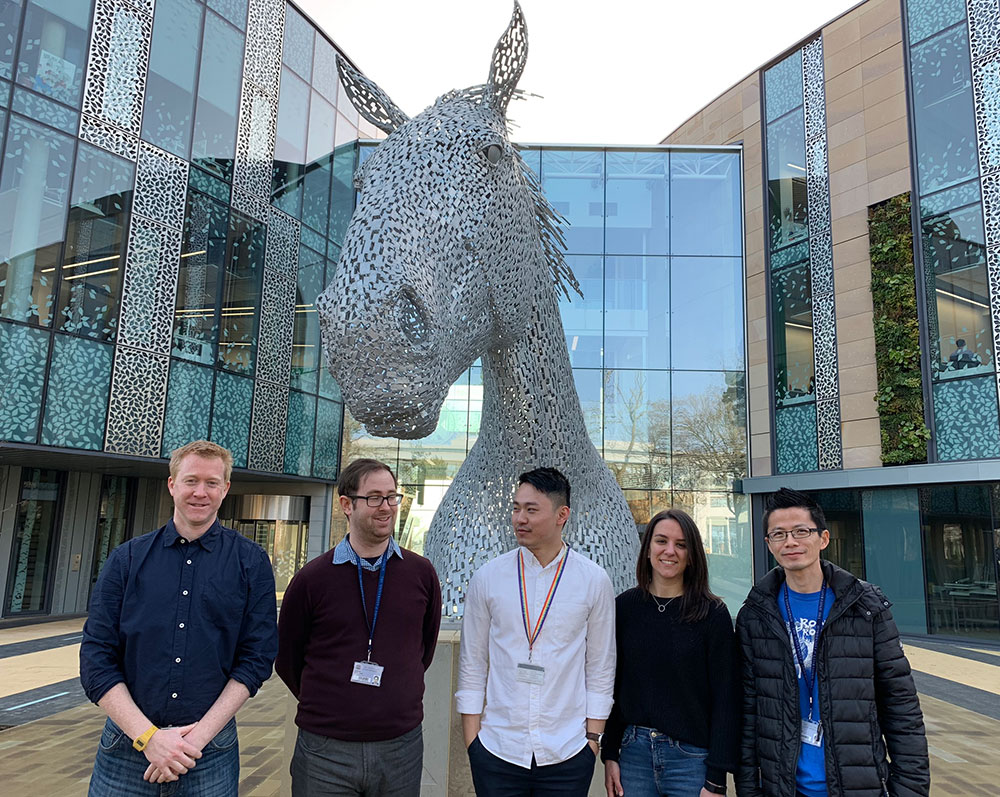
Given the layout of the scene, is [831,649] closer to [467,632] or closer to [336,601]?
[467,632]

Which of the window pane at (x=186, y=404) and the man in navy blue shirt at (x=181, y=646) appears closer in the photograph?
the man in navy blue shirt at (x=181, y=646)

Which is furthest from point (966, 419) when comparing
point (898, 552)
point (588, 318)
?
point (588, 318)

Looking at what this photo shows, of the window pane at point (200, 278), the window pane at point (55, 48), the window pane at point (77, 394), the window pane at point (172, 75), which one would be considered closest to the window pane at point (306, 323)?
the window pane at point (200, 278)

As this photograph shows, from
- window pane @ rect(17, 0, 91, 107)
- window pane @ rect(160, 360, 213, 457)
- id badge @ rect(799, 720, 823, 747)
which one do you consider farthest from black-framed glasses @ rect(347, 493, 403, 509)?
window pane @ rect(17, 0, 91, 107)

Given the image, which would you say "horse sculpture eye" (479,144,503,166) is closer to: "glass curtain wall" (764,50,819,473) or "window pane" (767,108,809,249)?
"glass curtain wall" (764,50,819,473)

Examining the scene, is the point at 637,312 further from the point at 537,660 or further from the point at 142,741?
the point at 142,741

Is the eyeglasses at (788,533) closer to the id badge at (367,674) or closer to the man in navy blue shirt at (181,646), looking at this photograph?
the id badge at (367,674)

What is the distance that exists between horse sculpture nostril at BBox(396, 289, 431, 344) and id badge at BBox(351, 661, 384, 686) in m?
0.76

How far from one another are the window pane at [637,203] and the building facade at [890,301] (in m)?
1.97

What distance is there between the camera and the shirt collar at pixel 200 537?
164 centimetres

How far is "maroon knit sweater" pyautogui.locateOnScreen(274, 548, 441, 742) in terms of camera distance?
1557 millimetres

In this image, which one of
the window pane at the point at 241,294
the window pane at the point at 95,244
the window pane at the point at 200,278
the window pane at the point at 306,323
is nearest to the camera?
the window pane at the point at 95,244

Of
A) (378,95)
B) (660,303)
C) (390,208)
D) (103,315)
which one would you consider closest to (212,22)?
(103,315)

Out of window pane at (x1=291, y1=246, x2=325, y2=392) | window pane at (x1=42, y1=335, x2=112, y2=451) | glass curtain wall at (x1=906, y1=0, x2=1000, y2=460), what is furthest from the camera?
window pane at (x1=291, y1=246, x2=325, y2=392)
